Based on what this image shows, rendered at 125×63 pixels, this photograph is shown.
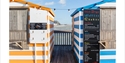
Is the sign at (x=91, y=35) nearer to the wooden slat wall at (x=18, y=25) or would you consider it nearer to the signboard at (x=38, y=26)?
the signboard at (x=38, y=26)

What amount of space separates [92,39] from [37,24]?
1929 millimetres

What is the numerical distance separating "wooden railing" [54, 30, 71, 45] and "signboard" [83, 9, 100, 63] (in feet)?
13.6

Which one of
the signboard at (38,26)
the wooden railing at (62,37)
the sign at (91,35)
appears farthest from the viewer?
the wooden railing at (62,37)

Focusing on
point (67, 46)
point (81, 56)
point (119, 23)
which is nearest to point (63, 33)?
point (67, 46)

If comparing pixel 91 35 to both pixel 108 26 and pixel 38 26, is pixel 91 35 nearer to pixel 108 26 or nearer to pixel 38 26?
pixel 108 26

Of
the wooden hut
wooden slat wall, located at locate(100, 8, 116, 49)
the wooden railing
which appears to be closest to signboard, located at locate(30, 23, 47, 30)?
the wooden hut

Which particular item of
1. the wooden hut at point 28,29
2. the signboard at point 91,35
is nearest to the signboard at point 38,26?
the wooden hut at point 28,29

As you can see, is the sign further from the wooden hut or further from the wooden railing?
the wooden railing

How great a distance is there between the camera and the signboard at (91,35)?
472cm

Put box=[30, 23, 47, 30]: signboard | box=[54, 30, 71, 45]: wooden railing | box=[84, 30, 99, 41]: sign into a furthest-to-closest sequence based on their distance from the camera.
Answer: box=[54, 30, 71, 45]: wooden railing, box=[84, 30, 99, 41]: sign, box=[30, 23, 47, 30]: signboard

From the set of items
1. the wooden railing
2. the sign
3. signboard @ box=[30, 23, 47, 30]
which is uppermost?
signboard @ box=[30, 23, 47, 30]

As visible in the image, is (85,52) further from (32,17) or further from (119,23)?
(119,23)

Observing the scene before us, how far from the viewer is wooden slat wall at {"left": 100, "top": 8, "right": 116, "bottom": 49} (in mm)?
4730

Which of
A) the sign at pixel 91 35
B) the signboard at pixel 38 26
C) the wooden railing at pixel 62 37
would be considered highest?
the signboard at pixel 38 26
